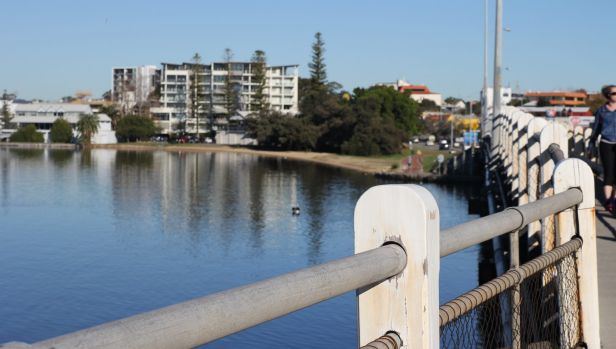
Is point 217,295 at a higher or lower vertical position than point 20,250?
higher

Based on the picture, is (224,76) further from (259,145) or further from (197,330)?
(197,330)

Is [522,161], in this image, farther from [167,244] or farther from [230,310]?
[167,244]

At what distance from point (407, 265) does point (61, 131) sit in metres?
153

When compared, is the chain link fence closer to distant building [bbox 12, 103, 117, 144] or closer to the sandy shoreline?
the sandy shoreline

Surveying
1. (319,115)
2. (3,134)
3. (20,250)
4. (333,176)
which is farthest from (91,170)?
(3,134)

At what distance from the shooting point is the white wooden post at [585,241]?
205 inches

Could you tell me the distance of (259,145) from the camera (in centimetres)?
13250

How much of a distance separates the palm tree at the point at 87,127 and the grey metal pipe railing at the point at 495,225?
143695 mm

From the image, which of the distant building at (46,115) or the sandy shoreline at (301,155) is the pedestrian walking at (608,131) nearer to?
Answer: the sandy shoreline at (301,155)

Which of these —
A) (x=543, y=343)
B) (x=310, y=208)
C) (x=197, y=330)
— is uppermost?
(x=197, y=330)

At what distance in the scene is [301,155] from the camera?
114 metres

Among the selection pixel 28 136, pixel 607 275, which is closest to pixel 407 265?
pixel 607 275

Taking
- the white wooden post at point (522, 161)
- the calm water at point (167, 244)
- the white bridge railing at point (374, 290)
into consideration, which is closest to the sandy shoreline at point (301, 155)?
the calm water at point (167, 244)

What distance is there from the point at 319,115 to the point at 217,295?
369 feet
